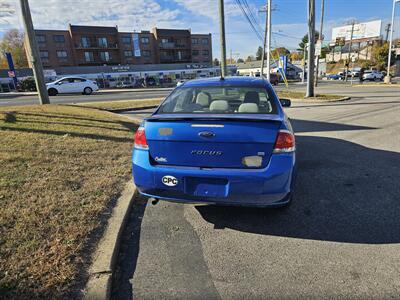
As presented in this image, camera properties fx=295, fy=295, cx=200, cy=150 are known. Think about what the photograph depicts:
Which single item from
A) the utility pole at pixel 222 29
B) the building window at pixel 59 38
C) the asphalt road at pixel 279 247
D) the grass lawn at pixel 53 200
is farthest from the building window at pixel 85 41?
the asphalt road at pixel 279 247

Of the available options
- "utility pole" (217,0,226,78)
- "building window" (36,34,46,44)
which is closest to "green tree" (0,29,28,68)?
"building window" (36,34,46,44)

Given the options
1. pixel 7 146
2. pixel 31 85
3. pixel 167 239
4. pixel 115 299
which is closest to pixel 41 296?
pixel 115 299

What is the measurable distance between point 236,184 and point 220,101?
4.71 feet

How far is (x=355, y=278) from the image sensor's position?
2.44 metres

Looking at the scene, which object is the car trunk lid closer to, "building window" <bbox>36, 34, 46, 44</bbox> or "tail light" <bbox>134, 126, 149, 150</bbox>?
"tail light" <bbox>134, 126, 149, 150</bbox>

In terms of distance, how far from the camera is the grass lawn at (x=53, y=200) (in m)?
2.33

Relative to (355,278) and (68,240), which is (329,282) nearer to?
(355,278)

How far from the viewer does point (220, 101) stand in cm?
388

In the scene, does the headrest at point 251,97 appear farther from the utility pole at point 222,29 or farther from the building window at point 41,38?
the building window at point 41,38

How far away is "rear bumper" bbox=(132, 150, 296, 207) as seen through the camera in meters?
2.81

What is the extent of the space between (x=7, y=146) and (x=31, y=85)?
1456 inches

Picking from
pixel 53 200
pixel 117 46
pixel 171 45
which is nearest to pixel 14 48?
pixel 117 46

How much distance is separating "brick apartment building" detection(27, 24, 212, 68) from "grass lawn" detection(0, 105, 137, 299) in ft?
205

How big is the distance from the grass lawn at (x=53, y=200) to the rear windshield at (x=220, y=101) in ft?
4.75
